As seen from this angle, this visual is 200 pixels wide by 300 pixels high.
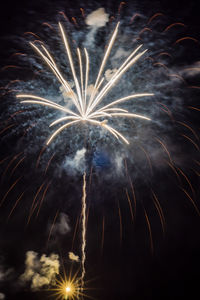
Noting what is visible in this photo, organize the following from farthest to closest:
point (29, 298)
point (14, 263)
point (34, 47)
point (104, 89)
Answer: point (29, 298) → point (14, 263) → point (104, 89) → point (34, 47)

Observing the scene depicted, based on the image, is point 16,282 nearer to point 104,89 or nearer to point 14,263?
point 14,263

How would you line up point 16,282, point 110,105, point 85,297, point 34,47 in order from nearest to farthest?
point 34,47 → point 110,105 → point 16,282 → point 85,297

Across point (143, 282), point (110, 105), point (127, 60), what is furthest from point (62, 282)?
point (127, 60)

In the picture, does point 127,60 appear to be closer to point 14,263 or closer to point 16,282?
point 14,263

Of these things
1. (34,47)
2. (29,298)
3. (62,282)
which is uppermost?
(34,47)

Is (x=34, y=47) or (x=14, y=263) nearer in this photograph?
(x=34, y=47)

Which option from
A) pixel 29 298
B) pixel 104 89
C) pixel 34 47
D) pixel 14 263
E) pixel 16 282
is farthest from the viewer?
pixel 29 298

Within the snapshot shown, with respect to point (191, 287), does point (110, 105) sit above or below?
above

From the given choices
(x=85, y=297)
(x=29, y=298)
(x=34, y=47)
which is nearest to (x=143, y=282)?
(x=85, y=297)

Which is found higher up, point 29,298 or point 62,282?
point 62,282
